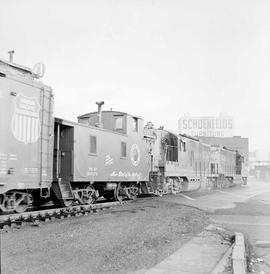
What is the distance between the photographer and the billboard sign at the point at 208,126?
93125 mm

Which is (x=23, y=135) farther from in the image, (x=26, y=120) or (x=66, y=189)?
(x=66, y=189)

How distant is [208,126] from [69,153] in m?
83.7

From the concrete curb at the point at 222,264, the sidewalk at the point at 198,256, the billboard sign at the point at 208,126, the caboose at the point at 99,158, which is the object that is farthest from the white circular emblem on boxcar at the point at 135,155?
the billboard sign at the point at 208,126

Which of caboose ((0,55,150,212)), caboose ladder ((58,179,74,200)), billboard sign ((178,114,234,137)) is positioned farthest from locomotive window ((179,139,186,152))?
billboard sign ((178,114,234,137))

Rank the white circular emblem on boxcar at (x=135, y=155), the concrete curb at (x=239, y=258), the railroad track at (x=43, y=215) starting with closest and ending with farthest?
the concrete curb at (x=239, y=258) < the railroad track at (x=43, y=215) < the white circular emblem on boxcar at (x=135, y=155)

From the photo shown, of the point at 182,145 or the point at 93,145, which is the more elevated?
the point at 182,145

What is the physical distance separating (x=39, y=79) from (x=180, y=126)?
8189 cm

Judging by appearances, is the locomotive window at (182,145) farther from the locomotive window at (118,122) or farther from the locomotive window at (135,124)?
the locomotive window at (118,122)

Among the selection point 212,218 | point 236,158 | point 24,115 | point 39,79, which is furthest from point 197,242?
point 236,158

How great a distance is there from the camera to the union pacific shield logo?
10266 millimetres

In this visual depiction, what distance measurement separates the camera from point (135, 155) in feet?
55.7

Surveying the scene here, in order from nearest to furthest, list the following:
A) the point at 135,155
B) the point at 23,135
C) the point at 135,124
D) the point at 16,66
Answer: the point at 23,135 < the point at 16,66 < the point at 135,155 < the point at 135,124

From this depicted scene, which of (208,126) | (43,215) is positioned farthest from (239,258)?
(208,126)

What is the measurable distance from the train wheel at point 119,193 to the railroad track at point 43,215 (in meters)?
1.56
